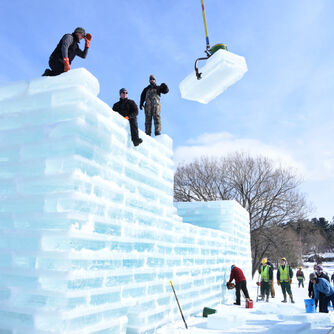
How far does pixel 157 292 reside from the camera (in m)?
5.87

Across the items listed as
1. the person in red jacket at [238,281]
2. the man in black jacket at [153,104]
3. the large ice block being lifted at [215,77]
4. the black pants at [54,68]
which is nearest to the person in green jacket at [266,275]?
the person in red jacket at [238,281]

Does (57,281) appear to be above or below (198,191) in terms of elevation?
below

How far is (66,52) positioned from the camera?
4680mm

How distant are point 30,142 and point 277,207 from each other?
977 inches

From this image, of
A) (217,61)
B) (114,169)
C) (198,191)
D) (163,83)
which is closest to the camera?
(114,169)

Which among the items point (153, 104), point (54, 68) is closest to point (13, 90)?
point (54, 68)

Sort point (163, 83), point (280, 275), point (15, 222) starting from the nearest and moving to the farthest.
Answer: point (15, 222) < point (163, 83) < point (280, 275)

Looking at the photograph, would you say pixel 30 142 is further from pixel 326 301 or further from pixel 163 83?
pixel 326 301

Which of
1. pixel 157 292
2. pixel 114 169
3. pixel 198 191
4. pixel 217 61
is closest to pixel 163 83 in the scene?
pixel 217 61

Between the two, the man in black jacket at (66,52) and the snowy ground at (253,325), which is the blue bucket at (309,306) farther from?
the man in black jacket at (66,52)

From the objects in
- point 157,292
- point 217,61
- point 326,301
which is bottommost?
point 326,301

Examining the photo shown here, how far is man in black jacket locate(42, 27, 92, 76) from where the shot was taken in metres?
4.67

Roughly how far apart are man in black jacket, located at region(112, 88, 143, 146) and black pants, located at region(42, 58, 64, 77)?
4.14ft

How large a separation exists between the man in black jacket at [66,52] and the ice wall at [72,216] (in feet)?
1.58
